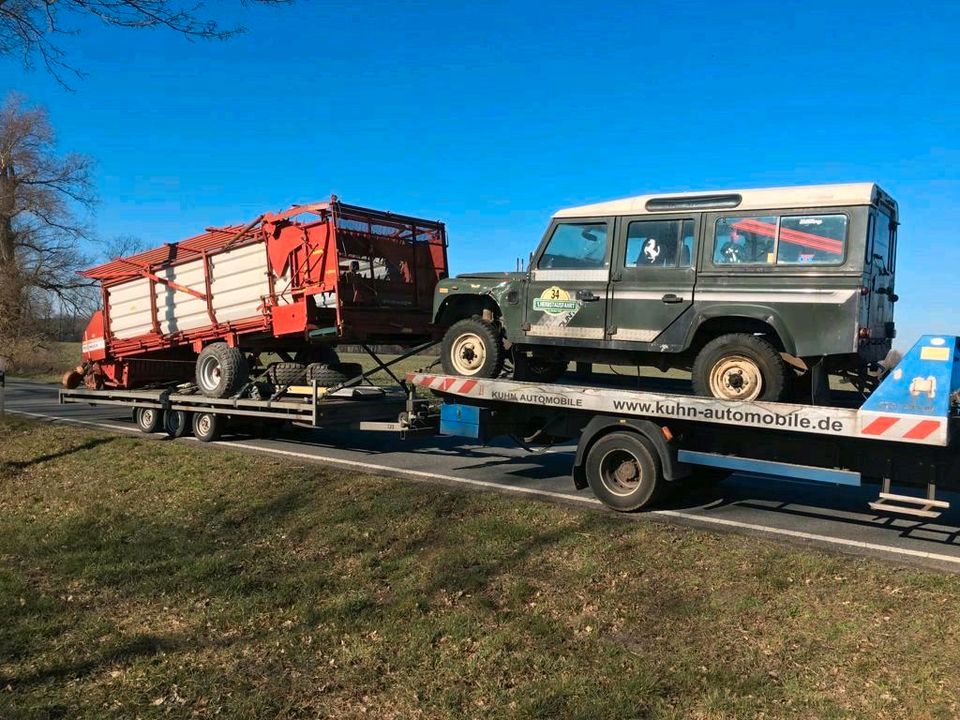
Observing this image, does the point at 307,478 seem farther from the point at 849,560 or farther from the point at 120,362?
the point at 120,362

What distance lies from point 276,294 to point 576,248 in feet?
16.6

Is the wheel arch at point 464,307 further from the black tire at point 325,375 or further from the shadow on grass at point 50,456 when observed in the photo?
the shadow on grass at point 50,456

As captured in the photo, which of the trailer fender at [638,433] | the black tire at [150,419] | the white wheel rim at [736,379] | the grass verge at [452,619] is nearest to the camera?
the grass verge at [452,619]

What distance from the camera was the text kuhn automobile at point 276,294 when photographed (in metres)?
10.2

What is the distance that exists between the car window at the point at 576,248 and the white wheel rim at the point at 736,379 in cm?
161

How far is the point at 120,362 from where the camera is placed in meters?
13.7

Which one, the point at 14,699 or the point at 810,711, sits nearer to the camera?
the point at 810,711

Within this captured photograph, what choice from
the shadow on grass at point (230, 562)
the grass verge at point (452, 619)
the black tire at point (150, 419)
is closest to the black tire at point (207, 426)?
the black tire at point (150, 419)

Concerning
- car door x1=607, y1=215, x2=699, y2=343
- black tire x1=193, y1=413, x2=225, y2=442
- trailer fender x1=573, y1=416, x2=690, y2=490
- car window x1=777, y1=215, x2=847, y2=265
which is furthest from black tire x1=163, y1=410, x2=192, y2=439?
car window x1=777, y1=215, x2=847, y2=265

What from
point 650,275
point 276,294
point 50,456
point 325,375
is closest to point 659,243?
point 650,275

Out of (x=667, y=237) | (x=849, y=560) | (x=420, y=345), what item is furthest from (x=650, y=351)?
(x=420, y=345)

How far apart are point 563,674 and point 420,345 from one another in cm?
721

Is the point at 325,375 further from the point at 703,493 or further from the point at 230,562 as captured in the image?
the point at 703,493

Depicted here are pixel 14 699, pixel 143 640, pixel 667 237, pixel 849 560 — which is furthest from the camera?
pixel 667 237
